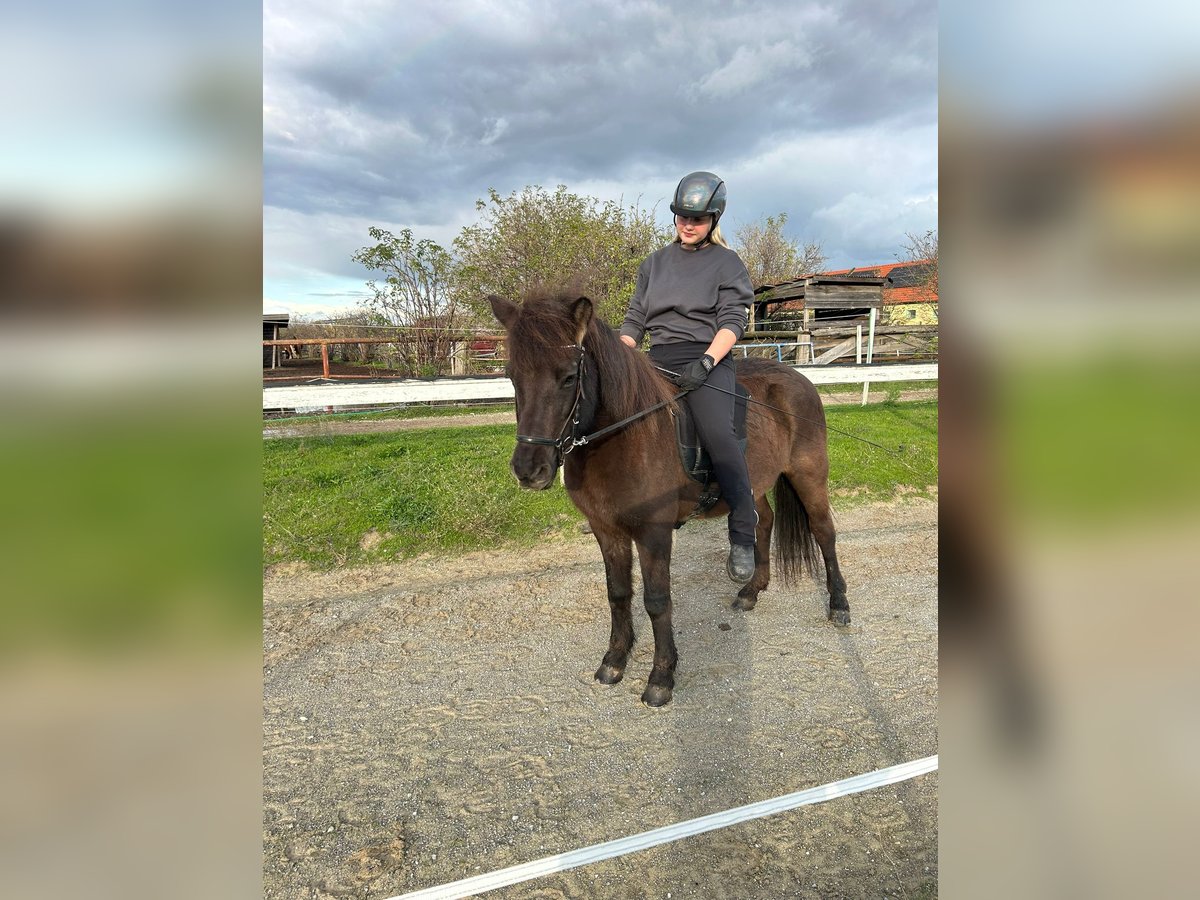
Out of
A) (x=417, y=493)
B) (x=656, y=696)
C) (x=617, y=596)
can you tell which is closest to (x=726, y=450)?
(x=617, y=596)

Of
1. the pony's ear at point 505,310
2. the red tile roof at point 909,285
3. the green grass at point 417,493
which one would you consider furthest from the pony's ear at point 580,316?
the red tile roof at point 909,285

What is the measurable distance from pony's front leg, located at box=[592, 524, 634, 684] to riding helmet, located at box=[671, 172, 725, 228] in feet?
6.35

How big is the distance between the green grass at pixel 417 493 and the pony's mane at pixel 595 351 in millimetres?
3001

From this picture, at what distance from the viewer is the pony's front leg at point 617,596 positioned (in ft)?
12.1

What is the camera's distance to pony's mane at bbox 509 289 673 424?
2.92 meters

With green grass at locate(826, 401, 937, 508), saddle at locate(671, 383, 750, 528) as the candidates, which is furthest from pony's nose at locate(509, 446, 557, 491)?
green grass at locate(826, 401, 937, 508)

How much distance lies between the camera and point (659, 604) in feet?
11.9

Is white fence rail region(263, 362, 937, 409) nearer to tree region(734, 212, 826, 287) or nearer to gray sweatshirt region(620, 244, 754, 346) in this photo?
gray sweatshirt region(620, 244, 754, 346)

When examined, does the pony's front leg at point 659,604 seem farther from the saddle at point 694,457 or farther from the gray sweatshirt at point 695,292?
the gray sweatshirt at point 695,292
